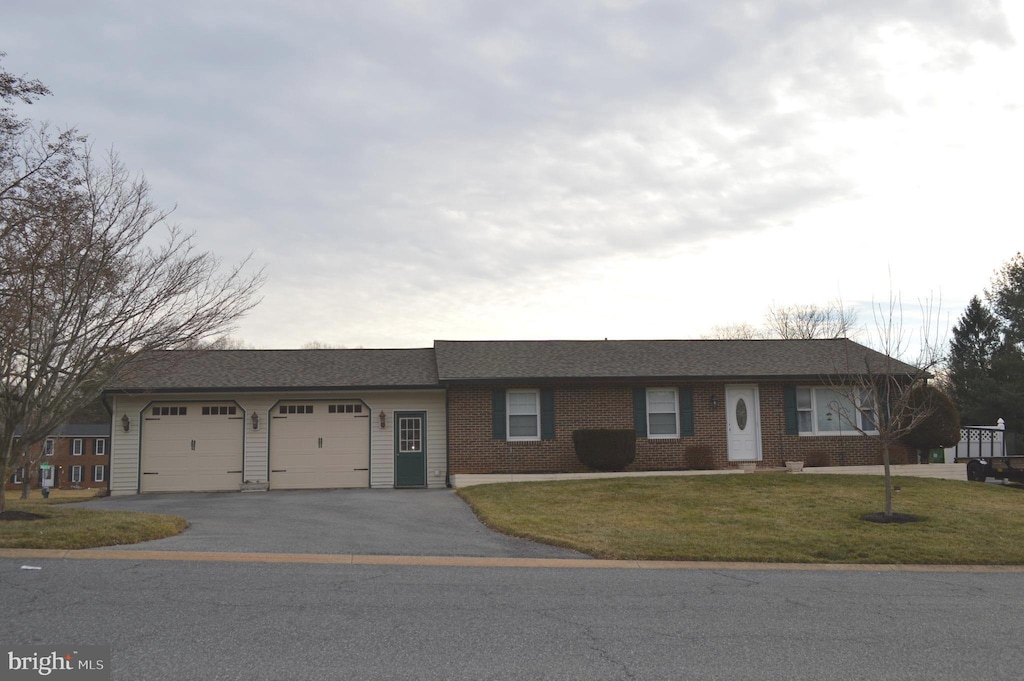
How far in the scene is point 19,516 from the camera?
1293cm

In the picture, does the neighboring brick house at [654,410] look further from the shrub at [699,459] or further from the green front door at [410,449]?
the green front door at [410,449]

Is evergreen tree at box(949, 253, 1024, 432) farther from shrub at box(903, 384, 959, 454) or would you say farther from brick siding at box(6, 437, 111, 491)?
brick siding at box(6, 437, 111, 491)

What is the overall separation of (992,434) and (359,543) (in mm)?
21416

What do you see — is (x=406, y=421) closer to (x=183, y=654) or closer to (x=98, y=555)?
(x=98, y=555)

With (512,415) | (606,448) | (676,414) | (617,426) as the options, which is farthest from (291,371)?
(676,414)

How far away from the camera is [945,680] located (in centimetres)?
601

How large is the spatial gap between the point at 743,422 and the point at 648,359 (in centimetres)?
332

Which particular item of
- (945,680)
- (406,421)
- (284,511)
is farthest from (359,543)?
(406,421)

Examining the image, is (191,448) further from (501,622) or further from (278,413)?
(501,622)

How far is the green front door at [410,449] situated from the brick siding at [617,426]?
877 millimetres

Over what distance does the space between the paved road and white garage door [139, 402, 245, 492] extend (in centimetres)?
1266

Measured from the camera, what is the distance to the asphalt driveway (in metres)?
11.3
